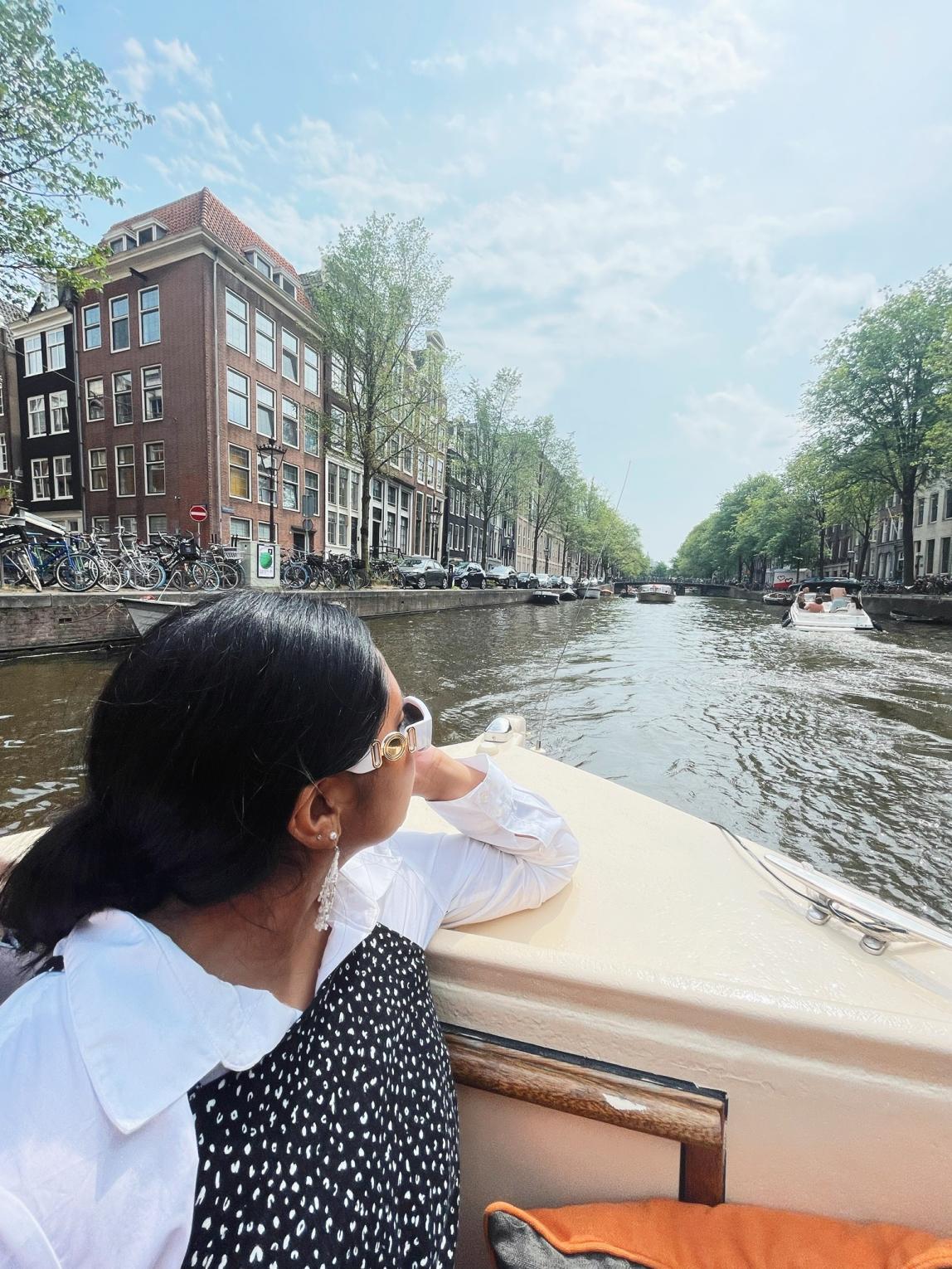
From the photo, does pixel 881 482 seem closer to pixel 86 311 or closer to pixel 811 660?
pixel 811 660

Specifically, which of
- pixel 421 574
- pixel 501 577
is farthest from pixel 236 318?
pixel 501 577

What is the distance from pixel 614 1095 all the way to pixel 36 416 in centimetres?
3029

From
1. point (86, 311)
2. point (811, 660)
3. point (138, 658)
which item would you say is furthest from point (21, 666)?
point (86, 311)

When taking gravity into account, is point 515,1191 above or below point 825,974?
below

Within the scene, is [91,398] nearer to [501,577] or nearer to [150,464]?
[150,464]

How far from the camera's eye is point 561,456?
39031 millimetres

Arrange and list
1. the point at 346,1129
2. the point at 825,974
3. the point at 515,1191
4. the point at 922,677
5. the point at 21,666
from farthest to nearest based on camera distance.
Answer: the point at 922,677
the point at 21,666
the point at 825,974
the point at 515,1191
the point at 346,1129

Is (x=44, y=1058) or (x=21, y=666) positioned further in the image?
(x=21, y=666)

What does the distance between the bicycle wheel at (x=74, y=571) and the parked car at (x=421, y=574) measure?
12.9 meters

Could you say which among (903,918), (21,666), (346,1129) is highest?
(346,1129)

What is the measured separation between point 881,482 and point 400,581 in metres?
19.3

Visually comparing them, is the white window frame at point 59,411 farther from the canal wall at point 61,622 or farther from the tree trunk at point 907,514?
the tree trunk at point 907,514

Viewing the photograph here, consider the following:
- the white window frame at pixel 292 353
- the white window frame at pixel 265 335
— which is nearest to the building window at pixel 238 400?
the white window frame at pixel 265 335

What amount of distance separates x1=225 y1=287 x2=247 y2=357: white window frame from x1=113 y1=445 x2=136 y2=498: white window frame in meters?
5.33
